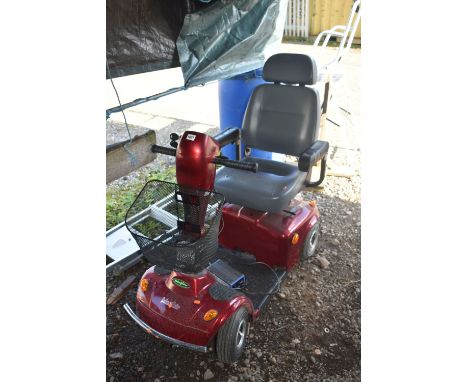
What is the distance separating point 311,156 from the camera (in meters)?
2.30

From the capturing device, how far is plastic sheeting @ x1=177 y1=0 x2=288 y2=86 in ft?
7.75

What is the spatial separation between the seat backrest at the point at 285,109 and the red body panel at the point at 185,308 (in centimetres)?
123

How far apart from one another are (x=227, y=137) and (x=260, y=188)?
0.50 metres

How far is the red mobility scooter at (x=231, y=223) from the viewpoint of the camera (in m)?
1.78

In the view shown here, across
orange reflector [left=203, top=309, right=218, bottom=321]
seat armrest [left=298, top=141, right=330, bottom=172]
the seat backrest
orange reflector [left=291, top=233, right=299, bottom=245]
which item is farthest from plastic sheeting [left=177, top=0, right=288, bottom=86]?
orange reflector [left=203, top=309, right=218, bottom=321]

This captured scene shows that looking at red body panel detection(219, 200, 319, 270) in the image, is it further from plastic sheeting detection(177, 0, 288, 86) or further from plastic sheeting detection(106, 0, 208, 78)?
plastic sheeting detection(106, 0, 208, 78)

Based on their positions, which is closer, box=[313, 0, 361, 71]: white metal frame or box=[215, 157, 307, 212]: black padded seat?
box=[215, 157, 307, 212]: black padded seat

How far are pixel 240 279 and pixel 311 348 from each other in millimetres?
532

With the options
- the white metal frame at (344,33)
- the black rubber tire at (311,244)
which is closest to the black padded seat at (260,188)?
the black rubber tire at (311,244)

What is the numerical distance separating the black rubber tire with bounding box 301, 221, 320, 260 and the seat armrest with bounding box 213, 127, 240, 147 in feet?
2.73

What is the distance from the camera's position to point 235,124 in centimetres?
347

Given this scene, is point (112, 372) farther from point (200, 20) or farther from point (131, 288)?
point (200, 20)

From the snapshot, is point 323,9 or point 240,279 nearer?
point 240,279
